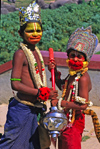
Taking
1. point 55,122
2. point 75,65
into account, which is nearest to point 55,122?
point 55,122

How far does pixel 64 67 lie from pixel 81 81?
315 centimetres

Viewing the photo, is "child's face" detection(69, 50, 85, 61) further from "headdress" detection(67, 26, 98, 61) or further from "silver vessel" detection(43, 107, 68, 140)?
"silver vessel" detection(43, 107, 68, 140)

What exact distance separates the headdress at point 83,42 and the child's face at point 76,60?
6 cm

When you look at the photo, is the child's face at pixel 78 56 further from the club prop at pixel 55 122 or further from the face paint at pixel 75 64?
the club prop at pixel 55 122

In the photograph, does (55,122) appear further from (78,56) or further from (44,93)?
(78,56)

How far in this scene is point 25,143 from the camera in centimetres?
421

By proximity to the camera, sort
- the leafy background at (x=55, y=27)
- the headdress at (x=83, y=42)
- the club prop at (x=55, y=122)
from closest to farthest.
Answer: the club prop at (x=55, y=122), the headdress at (x=83, y=42), the leafy background at (x=55, y=27)

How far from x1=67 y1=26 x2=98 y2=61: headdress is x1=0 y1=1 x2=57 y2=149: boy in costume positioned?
405mm

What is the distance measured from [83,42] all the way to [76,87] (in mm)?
493

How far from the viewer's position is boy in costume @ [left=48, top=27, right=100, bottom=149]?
387cm

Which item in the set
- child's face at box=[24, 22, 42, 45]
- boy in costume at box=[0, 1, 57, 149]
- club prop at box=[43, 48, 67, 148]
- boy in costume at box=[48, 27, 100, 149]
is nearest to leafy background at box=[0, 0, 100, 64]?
boy in costume at box=[0, 1, 57, 149]

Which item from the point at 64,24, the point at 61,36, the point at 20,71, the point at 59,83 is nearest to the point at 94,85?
the point at 59,83

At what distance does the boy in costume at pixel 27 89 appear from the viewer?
3.96 metres

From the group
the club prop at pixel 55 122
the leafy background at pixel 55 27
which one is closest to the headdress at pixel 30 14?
the club prop at pixel 55 122
